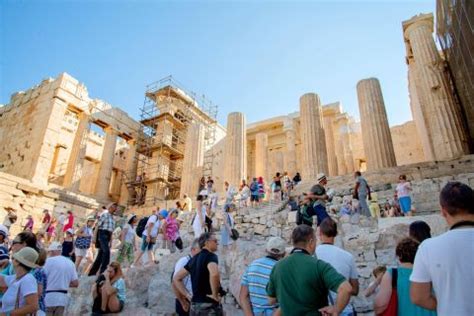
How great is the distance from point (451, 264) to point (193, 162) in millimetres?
19495

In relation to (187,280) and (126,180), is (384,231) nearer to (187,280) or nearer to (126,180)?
(187,280)

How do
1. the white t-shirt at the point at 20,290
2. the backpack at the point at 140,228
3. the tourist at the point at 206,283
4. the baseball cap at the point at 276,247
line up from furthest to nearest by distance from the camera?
the backpack at the point at 140,228
the tourist at the point at 206,283
the baseball cap at the point at 276,247
the white t-shirt at the point at 20,290

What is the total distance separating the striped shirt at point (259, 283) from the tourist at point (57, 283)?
264 centimetres

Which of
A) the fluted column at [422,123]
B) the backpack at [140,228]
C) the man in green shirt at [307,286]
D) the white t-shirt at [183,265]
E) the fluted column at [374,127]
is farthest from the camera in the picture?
the fluted column at [422,123]

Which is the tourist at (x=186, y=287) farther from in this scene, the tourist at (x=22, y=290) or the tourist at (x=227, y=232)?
the tourist at (x=227, y=232)

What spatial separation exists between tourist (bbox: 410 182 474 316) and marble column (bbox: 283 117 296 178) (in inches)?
808

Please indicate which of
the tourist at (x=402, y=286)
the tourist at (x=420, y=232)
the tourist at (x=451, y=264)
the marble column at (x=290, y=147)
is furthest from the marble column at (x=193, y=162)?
the tourist at (x=451, y=264)

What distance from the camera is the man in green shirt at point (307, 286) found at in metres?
2.21

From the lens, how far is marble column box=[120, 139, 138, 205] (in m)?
24.5

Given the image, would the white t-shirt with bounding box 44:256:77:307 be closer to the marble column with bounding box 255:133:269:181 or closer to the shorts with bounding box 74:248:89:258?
the shorts with bounding box 74:248:89:258

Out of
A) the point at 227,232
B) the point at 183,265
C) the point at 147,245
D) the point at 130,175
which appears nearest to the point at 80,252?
the point at 147,245

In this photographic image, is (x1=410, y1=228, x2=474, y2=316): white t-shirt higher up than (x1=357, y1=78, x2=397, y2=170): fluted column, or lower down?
lower down

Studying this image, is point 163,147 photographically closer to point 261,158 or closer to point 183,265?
point 261,158

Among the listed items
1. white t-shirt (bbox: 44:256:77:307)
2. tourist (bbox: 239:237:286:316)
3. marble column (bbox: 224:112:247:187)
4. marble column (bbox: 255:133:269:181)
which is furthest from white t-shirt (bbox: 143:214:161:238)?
marble column (bbox: 255:133:269:181)
